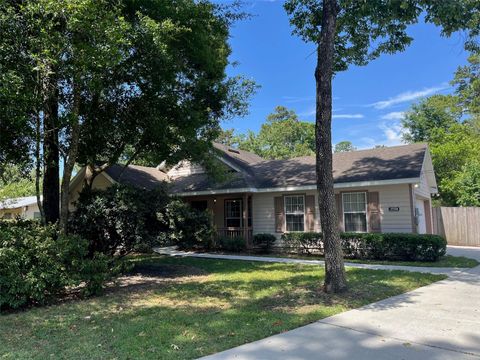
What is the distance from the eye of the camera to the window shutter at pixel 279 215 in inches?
628

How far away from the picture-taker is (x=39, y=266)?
22.2 ft

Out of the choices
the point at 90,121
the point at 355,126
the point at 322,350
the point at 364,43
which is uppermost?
the point at 355,126

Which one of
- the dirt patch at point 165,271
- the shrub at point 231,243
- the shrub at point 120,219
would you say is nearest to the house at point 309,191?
the shrub at point 231,243

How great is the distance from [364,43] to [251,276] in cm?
745

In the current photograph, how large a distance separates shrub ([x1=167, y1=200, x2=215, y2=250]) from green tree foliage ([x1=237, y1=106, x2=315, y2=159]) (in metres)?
34.3

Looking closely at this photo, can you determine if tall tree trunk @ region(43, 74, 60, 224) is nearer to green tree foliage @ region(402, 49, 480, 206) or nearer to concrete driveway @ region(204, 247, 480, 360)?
concrete driveway @ region(204, 247, 480, 360)

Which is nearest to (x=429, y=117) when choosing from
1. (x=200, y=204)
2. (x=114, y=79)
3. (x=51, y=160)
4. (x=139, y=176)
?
(x=200, y=204)

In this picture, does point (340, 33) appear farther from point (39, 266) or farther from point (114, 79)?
point (39, 266)

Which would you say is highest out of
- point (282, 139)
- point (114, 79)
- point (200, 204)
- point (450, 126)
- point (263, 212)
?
point (282, 139)

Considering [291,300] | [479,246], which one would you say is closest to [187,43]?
[291,300]

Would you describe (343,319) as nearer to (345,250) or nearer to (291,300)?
(291,300)

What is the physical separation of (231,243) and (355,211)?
5.41 m

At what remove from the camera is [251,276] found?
9.77 metres

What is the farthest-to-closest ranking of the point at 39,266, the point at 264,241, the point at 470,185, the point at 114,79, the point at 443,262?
the point at 470,185 → the point at 264,241 → the point at 443,262 → the point at 114,79 → the point at 39,266
